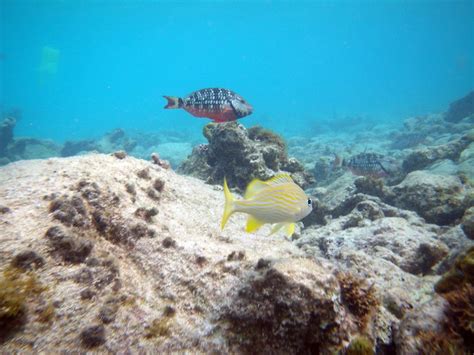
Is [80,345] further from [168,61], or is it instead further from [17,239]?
[168,61]

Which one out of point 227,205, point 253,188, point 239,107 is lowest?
point 227,205

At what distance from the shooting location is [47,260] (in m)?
1.87

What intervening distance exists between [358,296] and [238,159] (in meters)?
4.93

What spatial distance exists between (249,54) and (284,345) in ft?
701

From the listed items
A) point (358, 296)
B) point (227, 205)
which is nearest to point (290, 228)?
point (227, 205)

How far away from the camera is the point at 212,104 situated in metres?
4.28

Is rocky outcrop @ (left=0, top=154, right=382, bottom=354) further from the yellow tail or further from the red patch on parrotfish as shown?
the red patch on parrotfish

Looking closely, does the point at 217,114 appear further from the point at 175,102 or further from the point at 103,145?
the point at 103,145

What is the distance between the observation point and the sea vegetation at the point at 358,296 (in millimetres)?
1770

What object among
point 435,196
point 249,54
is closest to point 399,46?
point 249,54

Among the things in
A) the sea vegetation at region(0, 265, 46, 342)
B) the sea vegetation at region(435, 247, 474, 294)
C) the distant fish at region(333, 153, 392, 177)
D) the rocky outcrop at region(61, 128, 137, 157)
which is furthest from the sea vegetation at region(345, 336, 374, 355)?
the rocky outcrop at region(61, 128, 137, 157)

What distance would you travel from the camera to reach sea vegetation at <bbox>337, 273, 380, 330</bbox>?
1.77m

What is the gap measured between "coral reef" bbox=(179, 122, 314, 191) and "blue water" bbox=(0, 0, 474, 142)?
32.8 m

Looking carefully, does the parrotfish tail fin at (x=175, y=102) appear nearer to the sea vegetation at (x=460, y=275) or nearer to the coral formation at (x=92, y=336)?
the coral formation at (x=92, y=336)
